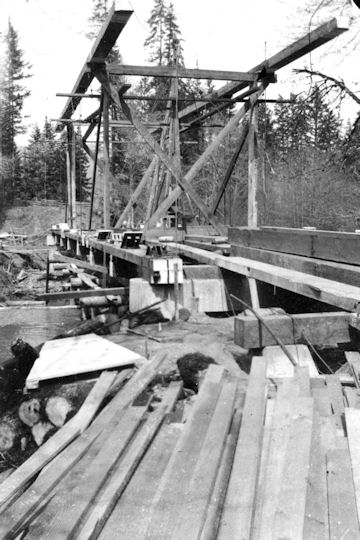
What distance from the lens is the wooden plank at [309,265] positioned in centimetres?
583

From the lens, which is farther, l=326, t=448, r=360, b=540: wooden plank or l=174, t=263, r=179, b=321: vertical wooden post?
l=174, t=263, r=179, b=321: vertical wooden post

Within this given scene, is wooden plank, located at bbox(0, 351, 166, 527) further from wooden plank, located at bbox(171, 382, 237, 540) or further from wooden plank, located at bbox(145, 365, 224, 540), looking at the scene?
wooden plank, located at bbox(171, 382, 237, 540)

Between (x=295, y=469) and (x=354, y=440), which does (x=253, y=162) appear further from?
(x=295, y=469)

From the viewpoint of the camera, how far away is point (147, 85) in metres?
40.6

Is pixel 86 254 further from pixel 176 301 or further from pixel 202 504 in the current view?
pixel 202 504

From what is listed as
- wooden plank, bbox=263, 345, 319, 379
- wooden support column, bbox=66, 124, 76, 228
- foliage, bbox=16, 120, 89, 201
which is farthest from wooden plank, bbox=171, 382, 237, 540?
foliage, bbox=16, 120, 89, 201

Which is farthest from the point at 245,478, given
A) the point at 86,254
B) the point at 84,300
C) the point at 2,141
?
the point at 2,141

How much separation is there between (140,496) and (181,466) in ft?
1.18

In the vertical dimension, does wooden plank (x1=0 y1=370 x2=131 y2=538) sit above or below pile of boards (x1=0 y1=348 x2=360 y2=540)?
below

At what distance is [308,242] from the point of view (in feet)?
23.8

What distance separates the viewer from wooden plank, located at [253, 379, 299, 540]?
8.61 ft

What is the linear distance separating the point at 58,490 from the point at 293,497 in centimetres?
127

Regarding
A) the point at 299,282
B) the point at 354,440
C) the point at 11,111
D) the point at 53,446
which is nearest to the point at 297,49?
the point at 299,282

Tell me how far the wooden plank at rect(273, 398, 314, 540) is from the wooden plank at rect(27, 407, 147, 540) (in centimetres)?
96
